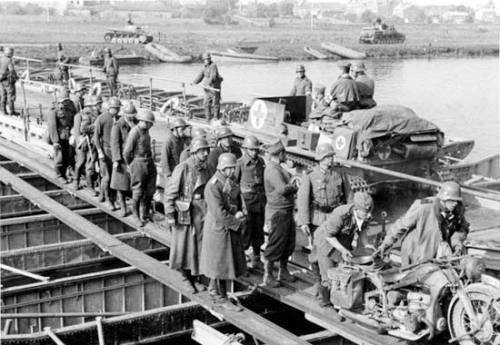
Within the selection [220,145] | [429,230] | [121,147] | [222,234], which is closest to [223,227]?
[222,234]

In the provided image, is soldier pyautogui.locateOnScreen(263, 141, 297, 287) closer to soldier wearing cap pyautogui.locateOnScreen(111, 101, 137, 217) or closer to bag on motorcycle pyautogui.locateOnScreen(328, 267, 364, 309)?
bag on motorcycle pyautogui.locateOnScreen(328, 267, 364, 309)

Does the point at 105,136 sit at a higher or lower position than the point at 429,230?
higher

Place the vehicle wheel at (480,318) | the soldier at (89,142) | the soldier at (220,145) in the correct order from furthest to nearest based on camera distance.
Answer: the soldier at (89,142) < the soldier at (220,145) < the vehicle wheel at (480,318)

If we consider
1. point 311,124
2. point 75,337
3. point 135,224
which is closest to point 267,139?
point 311,124

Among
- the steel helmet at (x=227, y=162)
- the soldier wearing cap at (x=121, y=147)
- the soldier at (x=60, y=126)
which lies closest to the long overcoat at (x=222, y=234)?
the steel helmet at (x=227, y=162)

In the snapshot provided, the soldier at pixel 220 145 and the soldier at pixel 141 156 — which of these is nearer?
the soldier at pixel 220 145

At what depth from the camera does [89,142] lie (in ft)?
38.8

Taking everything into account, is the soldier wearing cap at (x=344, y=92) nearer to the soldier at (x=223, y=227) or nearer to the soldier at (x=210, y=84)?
the soldier at (x=210, y=84)

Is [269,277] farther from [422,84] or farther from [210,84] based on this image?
[422,84]

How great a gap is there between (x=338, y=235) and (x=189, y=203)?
5.51 feet

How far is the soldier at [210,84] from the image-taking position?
17453 mm

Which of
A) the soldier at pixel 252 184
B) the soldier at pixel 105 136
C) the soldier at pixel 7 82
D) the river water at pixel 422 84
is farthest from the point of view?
the river water at pixel 422 84

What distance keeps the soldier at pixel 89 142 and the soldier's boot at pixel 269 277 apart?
443 centimetres

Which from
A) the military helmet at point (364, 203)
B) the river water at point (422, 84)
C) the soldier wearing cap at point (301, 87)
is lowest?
the river water at point (422, 84)
